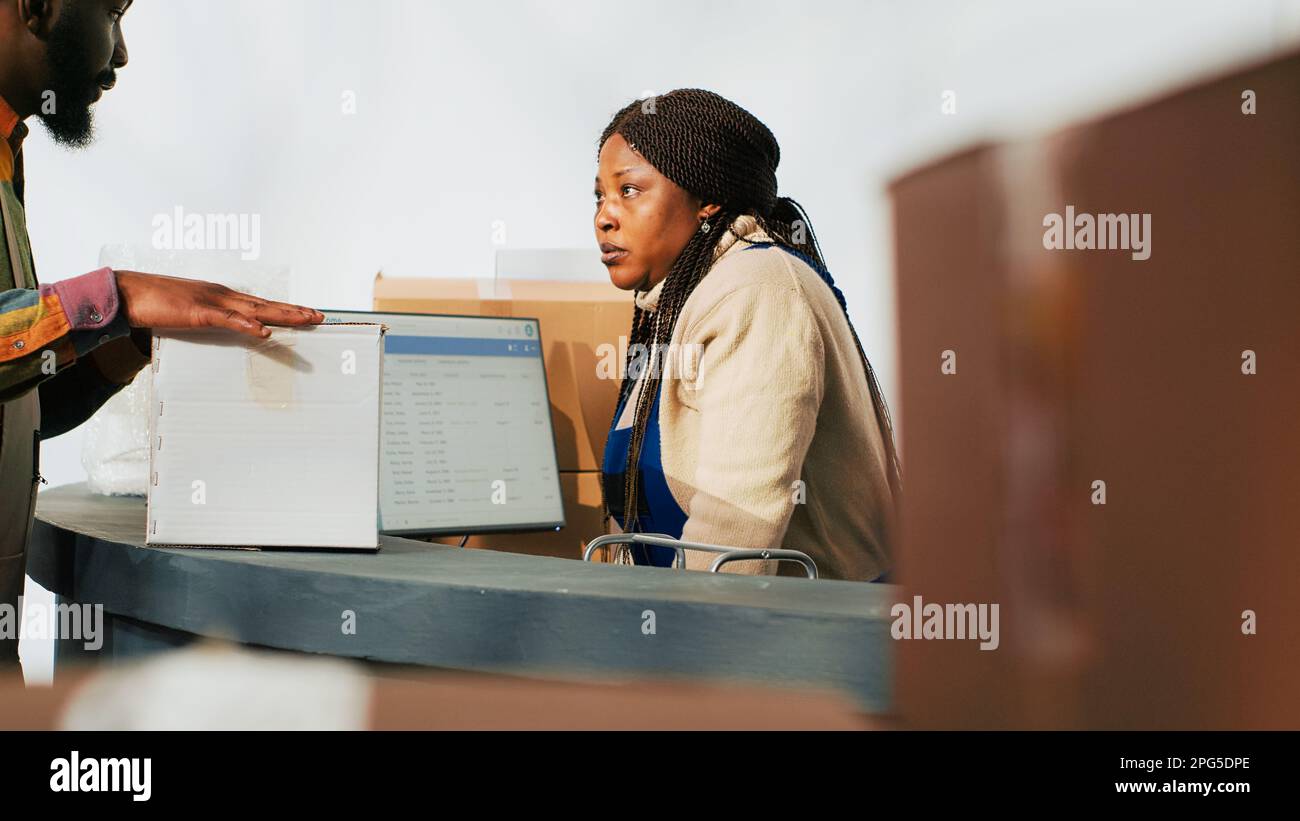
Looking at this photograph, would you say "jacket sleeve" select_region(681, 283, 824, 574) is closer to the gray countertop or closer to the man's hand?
the gray countertop

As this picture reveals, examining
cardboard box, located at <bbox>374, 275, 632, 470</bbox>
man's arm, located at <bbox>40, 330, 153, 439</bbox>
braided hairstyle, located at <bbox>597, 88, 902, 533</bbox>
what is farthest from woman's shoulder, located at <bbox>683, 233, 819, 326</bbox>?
man's arm, located at <bbox>40, 330, 153, 439</bbox>

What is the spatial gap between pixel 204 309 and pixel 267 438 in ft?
0.49

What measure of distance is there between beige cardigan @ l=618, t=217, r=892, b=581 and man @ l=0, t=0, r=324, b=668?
79cm

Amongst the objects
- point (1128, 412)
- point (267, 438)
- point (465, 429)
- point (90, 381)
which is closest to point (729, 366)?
point (465, 429)

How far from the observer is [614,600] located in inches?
34.5

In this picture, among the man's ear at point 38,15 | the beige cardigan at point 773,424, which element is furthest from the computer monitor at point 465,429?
the man's ear at point 38,15

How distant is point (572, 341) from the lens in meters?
2.51

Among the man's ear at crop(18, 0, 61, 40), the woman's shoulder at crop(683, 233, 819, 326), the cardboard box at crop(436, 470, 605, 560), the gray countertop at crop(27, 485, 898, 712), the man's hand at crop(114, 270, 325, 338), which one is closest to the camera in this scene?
the gray countertop at crop(27, 485, 898, 712)

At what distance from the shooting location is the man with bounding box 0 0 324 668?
3.76ft

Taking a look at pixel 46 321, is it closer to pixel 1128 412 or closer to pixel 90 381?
pixel 90 381

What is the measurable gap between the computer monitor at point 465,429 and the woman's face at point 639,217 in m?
0.29

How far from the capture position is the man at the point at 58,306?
1146mm

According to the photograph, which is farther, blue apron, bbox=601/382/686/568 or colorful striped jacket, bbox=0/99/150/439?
blue apron, bbox=601/382/686/568
